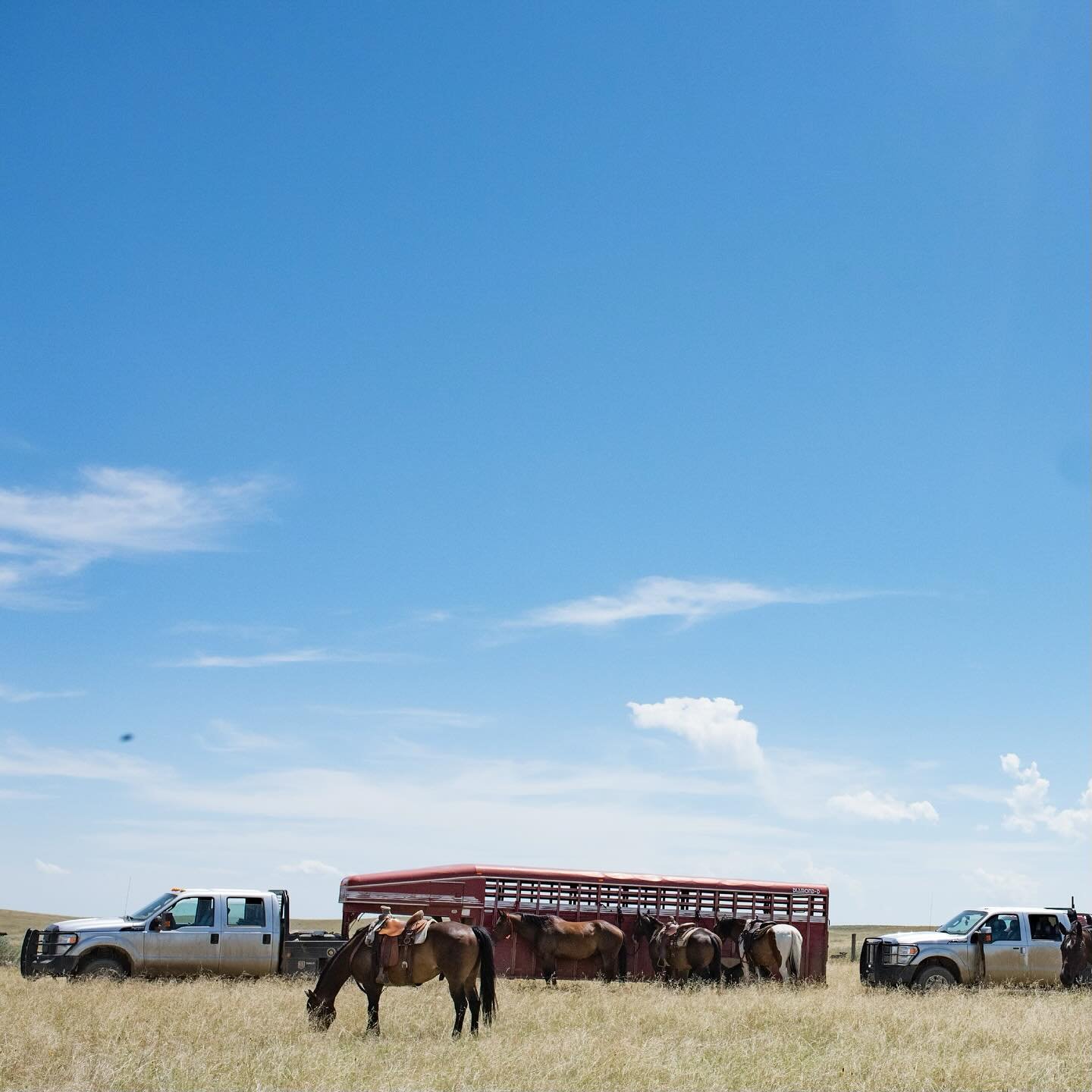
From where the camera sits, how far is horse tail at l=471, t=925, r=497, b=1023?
16.2 metres

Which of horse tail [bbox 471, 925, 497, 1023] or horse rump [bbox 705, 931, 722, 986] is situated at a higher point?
horse tail [bbox 471, 925, 497, 1023]

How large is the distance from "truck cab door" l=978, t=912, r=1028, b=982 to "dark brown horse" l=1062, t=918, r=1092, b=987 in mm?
808

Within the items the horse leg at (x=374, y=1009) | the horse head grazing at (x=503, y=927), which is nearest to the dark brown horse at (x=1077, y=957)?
the horse head grazing at (x=503, y=927)

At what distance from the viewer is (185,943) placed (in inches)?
856

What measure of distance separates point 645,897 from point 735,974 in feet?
8.17

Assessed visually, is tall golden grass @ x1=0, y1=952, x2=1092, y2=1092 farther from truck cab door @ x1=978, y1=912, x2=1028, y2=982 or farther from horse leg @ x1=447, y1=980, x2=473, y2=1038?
truck cab door @ x1=978, y1=912, x2=1028, y2=982

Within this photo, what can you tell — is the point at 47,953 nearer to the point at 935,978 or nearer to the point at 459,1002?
the point at 459,1002

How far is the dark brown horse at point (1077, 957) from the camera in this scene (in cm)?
2448

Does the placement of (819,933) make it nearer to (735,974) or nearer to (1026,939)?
(735,974)

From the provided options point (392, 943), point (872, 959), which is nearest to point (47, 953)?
point (392, 943)

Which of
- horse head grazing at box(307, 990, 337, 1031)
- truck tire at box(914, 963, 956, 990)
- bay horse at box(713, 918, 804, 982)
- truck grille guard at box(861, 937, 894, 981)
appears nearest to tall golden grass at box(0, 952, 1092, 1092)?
horse head grazing at box(307, 990, 337, 1031)

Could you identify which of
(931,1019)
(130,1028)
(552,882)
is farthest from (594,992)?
(130,1028)

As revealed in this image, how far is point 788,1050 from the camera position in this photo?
15.2 m

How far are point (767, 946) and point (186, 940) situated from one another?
39.6 ft
